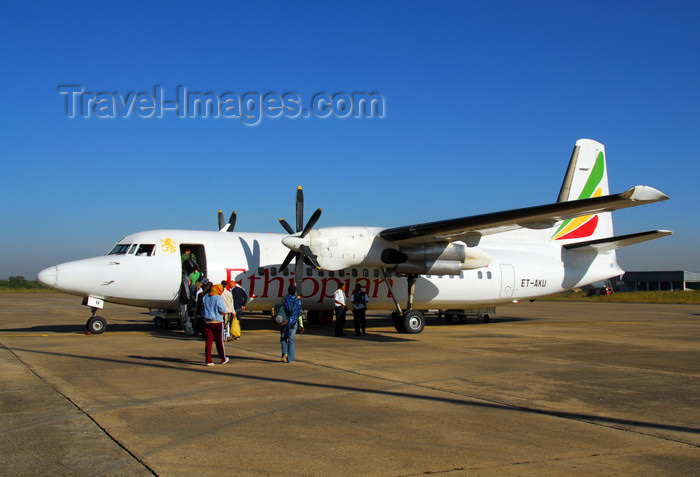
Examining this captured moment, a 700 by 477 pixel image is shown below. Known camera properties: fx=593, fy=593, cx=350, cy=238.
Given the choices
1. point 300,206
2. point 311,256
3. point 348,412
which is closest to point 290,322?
point 348,412

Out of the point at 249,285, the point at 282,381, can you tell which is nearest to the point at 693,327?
the point at 249,285

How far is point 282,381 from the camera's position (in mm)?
9609

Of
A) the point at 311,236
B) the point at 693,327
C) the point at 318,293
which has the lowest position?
the point at 693,327

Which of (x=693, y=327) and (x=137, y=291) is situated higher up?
(x=137, y=291)

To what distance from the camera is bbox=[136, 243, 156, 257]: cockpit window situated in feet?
58.9

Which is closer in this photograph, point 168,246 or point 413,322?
point 168,246

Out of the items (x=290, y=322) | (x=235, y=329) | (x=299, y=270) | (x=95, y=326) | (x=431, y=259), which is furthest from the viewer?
(x=431, y=259)

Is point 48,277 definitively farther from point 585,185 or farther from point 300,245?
point 585,185

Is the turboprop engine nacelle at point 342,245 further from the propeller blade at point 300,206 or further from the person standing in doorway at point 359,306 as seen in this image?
the propeller blade at point 300,206

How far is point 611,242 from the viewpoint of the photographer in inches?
890

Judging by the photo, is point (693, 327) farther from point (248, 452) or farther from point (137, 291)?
point (248, 452)

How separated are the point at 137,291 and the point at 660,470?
15401mm

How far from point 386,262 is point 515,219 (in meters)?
4.33

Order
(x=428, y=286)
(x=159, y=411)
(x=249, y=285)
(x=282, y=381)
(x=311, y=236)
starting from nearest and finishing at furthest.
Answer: (x=159, y=411), (x=282, y=381), (x=311, y=236), (x=249, y=285), (x=428, y=286)
